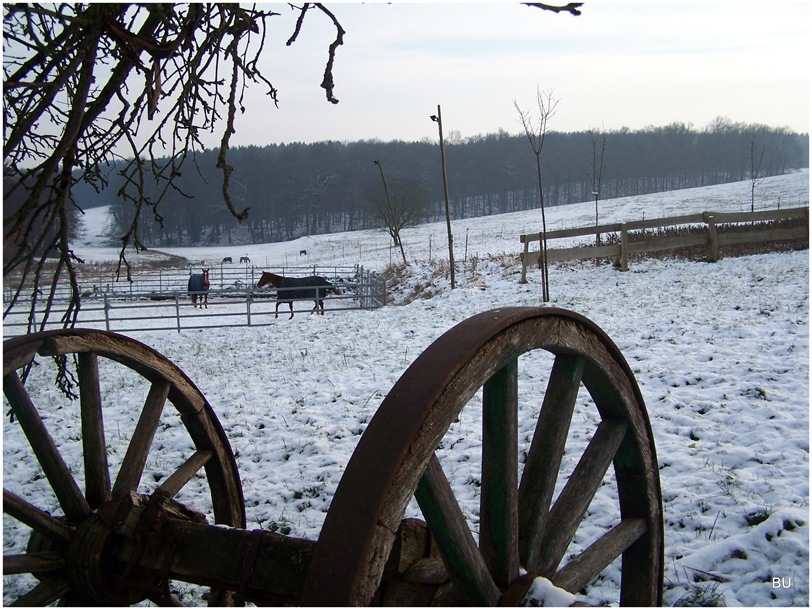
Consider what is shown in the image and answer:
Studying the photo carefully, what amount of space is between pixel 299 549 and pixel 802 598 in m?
2.48

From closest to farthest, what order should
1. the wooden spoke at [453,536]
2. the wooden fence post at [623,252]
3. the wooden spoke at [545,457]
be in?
the wooden spoke at [453,536], the wooden spoke at [545,457], the wooden fence post at [623,252]

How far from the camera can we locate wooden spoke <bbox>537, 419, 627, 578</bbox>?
5.95 feet

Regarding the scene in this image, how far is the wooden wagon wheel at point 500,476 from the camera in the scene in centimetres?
113

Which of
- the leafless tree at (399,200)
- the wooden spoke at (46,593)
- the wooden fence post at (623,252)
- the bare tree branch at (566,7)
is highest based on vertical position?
the leafless tree at (399,200)

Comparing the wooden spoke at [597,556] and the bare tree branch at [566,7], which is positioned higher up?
the bare tree branch at [566,7]

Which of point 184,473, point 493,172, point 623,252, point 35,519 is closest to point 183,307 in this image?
point 623,252

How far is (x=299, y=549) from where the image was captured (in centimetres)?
165

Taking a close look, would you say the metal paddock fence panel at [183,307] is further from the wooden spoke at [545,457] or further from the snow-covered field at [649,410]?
the wooden spoke at [545,457]

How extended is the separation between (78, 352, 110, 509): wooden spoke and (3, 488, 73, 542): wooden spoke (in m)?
0.17

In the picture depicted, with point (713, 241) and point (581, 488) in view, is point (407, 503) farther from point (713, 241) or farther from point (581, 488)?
point (713, 241)

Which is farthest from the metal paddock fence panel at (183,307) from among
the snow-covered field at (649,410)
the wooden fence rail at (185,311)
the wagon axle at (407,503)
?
the wagon axle at (407,503)

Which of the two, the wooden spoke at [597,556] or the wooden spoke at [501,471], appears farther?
the wooden spoke at [597,556]

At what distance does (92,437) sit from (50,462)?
169 mm

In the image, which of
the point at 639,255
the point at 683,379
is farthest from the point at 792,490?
the point at 639,255
